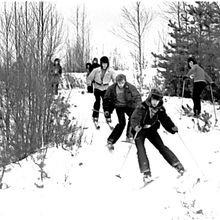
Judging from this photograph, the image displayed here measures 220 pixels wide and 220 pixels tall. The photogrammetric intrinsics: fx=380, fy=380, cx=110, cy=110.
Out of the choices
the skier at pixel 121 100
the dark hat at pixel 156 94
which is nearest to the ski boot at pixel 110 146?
the skier at pixel 121 100

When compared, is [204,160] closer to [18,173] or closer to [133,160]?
[133,160]

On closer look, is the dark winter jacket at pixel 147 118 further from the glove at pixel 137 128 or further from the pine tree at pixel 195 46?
the pine tree at pixel 195 46

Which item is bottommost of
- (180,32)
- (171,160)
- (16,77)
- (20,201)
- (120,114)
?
(20,201)

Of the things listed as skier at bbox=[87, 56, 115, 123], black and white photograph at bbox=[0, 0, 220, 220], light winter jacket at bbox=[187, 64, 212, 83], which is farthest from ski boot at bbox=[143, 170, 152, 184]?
light winter jacket at bbox=[187, 64, 212, 83]

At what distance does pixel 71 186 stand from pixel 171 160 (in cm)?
167

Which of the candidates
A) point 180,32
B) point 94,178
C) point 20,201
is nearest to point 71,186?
point 94,178

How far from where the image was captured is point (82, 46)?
2969 cm

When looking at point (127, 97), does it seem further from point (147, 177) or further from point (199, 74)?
point (199, 74)

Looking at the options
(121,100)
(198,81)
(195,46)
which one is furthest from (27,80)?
(195,46)

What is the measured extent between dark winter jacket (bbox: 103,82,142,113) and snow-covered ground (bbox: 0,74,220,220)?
93 cm

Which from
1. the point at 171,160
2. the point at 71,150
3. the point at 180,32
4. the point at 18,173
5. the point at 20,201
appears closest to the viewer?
the point at 20,201

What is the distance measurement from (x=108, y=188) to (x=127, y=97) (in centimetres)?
239

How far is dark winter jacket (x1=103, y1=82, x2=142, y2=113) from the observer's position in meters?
7.79

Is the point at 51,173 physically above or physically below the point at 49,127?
below
